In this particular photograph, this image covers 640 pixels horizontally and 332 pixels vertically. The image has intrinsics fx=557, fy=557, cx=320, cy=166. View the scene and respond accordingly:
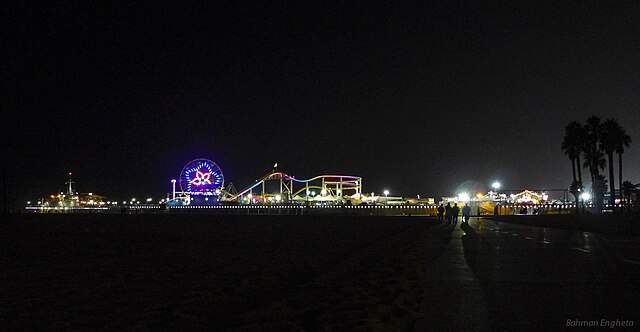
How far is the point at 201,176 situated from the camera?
131 metres

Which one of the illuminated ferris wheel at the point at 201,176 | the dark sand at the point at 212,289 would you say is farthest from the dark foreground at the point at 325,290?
the illuminated ferris wheel at the point at 201,176

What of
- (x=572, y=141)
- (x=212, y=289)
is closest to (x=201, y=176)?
(x=572, y=141)

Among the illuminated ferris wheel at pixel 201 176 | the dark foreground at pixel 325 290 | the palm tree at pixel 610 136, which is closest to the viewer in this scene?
the dark foreground at pixel 325 290

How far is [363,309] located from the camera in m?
7.21

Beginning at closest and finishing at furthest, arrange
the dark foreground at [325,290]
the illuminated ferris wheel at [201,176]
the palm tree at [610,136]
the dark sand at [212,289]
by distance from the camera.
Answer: the dark foreground at [325,290] < the dark sand at [212,289] < the palm tree at [610,136] < the illuminated ferris wheel at [201,176]

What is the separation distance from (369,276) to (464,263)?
8.40ft

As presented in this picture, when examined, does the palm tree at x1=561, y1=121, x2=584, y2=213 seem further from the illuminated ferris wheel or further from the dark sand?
the illuminated ferris wheel

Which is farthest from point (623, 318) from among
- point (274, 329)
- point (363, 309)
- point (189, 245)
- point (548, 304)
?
point (189, 245)

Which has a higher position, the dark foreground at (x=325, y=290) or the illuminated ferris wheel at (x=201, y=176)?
the illuminated ferris wheel at (x=201, y=176)

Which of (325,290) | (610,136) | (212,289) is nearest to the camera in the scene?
(325,290)

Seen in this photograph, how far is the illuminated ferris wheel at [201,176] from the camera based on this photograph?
130875mm

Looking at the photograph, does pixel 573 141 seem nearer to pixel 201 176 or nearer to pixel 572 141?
pixel 572 141

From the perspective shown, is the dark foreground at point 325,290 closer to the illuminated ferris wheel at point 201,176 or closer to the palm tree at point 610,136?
the palm tree at point 610,136

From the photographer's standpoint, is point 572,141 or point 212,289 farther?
point 572,141
